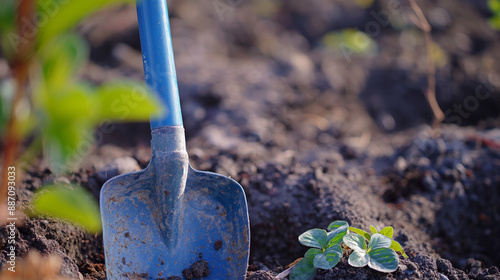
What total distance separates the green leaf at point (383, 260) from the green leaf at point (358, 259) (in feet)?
0.06

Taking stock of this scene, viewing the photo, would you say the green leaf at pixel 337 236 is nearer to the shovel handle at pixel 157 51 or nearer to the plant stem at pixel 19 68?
the shovel handle at pixel 157 51

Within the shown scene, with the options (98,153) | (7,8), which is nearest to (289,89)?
(98,153)

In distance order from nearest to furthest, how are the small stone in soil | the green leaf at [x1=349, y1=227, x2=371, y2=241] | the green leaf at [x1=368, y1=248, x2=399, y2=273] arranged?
the green leaf at [x1=368, y1=248, x2=399, y2=273] < the green leaf at [x1=349, y1=227, x2=371, y2=241] < the small stone in soil

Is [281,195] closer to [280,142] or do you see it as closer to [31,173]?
[280,142]

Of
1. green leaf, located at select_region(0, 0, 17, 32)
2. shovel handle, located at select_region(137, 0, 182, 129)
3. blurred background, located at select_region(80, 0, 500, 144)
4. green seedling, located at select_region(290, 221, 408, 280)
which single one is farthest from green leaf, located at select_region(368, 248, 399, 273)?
blurred background, located at select_region(80, 0, 500, 144)

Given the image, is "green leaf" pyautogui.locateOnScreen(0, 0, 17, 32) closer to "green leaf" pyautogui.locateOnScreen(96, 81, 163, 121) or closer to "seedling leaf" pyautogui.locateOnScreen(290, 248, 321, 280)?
"green leaf" pyautogui.locateOnScreen(96, 81, 163, 121)

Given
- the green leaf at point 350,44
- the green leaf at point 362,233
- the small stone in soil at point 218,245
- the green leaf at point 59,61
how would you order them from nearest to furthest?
1. the green leaf at point 59,61
2. the green leaf at point 362,233
3. the small stone in soil at point 218,245
4. the green leaf at point 350,44

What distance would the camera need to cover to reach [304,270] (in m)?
1.29

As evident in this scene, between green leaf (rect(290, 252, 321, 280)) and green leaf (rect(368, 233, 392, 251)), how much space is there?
0.19 m

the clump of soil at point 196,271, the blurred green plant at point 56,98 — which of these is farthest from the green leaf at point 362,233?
the blurred green plant at point 56,98

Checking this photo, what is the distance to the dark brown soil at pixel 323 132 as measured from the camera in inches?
62.9

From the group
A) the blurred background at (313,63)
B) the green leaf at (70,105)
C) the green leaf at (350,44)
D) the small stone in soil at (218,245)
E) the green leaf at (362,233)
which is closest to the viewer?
the green leaf at (70,105)

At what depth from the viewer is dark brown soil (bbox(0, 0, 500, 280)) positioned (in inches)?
62.9

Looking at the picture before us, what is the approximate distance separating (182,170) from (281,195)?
50 centimetres
